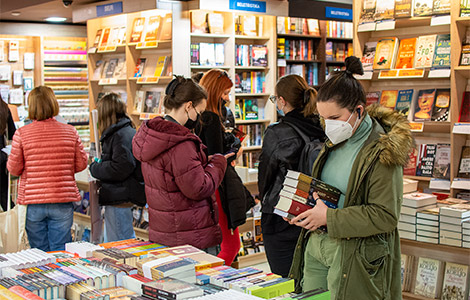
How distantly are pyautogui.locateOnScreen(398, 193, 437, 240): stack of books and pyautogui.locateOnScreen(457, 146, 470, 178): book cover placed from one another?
335 millimetres

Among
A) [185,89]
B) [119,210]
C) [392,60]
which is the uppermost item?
[392,60]

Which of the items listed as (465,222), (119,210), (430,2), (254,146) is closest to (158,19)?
(254,146)

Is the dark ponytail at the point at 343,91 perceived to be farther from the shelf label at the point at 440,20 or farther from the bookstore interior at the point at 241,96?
the shelf label at the point at 440,20

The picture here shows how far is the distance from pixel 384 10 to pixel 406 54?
393 millimetres

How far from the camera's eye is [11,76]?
8.77 metres

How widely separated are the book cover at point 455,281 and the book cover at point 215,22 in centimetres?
362

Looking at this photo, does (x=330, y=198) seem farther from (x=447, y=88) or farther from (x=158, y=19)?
(x=158, y=19)

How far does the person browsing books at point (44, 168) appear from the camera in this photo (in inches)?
165

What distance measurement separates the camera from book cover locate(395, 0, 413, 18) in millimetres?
4266

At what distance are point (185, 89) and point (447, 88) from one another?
7.32 feet

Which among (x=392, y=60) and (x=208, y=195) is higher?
(x=392, y=60)

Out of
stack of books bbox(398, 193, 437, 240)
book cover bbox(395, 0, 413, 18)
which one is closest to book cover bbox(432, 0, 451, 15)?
book cover bbox(395, 0, 413, 18)

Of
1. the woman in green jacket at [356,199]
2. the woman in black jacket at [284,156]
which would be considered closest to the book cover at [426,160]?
the woman in black jacket at [284,156]

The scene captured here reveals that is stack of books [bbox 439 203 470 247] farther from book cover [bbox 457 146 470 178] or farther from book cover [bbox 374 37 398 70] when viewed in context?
book cover [bbox 374 37 398 70]
